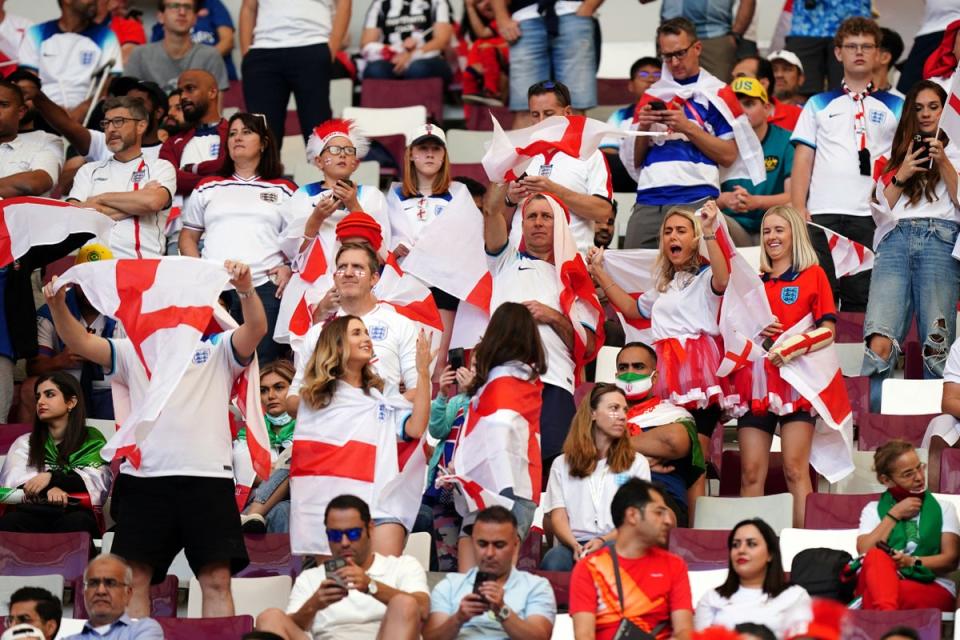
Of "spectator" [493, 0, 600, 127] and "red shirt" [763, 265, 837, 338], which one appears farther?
"spectator" [493, 0, 600, 127]

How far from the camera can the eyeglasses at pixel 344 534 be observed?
5.95 m

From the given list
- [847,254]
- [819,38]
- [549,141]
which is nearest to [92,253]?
[549,141]

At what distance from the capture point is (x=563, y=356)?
738cm

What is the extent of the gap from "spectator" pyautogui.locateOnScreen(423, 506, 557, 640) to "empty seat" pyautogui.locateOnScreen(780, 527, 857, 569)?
3.72 ft

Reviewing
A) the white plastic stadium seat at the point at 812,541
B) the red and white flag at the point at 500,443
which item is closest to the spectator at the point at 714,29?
the red and white flag at the point at 500,443

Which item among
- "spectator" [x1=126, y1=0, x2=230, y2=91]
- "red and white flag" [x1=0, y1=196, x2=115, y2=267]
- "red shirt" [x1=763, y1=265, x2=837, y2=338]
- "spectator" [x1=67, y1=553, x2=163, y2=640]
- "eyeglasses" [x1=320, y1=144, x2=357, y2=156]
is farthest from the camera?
"spectator" [x1=126, y1=0, x2=230, y2=91]

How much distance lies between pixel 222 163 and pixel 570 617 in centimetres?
372

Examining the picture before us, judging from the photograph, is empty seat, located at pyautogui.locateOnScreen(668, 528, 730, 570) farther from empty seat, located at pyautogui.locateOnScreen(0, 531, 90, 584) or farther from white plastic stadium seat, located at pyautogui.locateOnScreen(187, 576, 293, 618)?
empty seat, located at pyautogui.locateOnScreen(0, 531, 90, 584)

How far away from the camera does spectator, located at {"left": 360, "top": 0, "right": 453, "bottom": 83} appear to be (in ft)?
38.6

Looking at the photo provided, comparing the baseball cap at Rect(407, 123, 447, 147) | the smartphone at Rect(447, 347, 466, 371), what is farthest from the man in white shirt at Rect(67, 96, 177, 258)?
the smartphone at Rect(447, 347, 466, 371)

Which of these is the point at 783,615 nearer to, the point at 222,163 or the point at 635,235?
the point at 635,235

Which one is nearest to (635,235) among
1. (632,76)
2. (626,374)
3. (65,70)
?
(626,374)

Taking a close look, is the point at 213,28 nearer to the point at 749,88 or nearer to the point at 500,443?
the point at 749,88

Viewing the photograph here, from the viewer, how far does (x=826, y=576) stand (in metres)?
6.28
